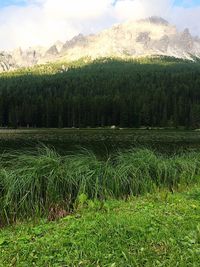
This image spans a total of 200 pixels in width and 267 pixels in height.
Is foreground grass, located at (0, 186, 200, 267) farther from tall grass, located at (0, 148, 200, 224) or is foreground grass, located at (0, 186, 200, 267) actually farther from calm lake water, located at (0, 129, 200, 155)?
calm lake water, located at (0, 129, 200, 155)

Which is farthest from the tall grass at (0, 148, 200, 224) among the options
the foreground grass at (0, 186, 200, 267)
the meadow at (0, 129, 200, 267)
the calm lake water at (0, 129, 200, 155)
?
the calm lake water at (0, 129, 200, 155)

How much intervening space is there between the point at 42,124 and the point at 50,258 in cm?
15785

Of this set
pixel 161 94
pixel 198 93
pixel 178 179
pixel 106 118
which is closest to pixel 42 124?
pixel 106 118

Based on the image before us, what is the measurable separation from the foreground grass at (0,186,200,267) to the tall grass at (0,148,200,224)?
→ 201 centimetres

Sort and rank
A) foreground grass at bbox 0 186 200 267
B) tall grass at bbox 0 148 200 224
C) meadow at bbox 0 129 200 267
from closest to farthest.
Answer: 1. foreground grass at bbox 0 186 200 267
2. meadow at bbox 0 129 200 267
3. tall grass at bbox 0 148 200 224

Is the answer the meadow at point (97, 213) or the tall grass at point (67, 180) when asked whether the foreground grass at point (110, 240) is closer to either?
the meadow at point (97, 213)

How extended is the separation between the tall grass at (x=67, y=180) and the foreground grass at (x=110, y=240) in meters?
2.01

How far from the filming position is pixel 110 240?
8031 millimetres

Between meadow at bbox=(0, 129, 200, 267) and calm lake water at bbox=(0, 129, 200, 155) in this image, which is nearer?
meadow at bbox=(0, 129, 200, 267)

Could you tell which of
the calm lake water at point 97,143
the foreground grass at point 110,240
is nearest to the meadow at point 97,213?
A: the foreground grass at point 110,240

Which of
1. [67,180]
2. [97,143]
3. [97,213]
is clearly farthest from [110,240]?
[97,143]

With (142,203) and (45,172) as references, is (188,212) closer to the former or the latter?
(142,203)

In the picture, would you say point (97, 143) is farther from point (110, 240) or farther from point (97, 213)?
point (110, 240)

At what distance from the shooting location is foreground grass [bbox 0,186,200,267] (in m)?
7.21
